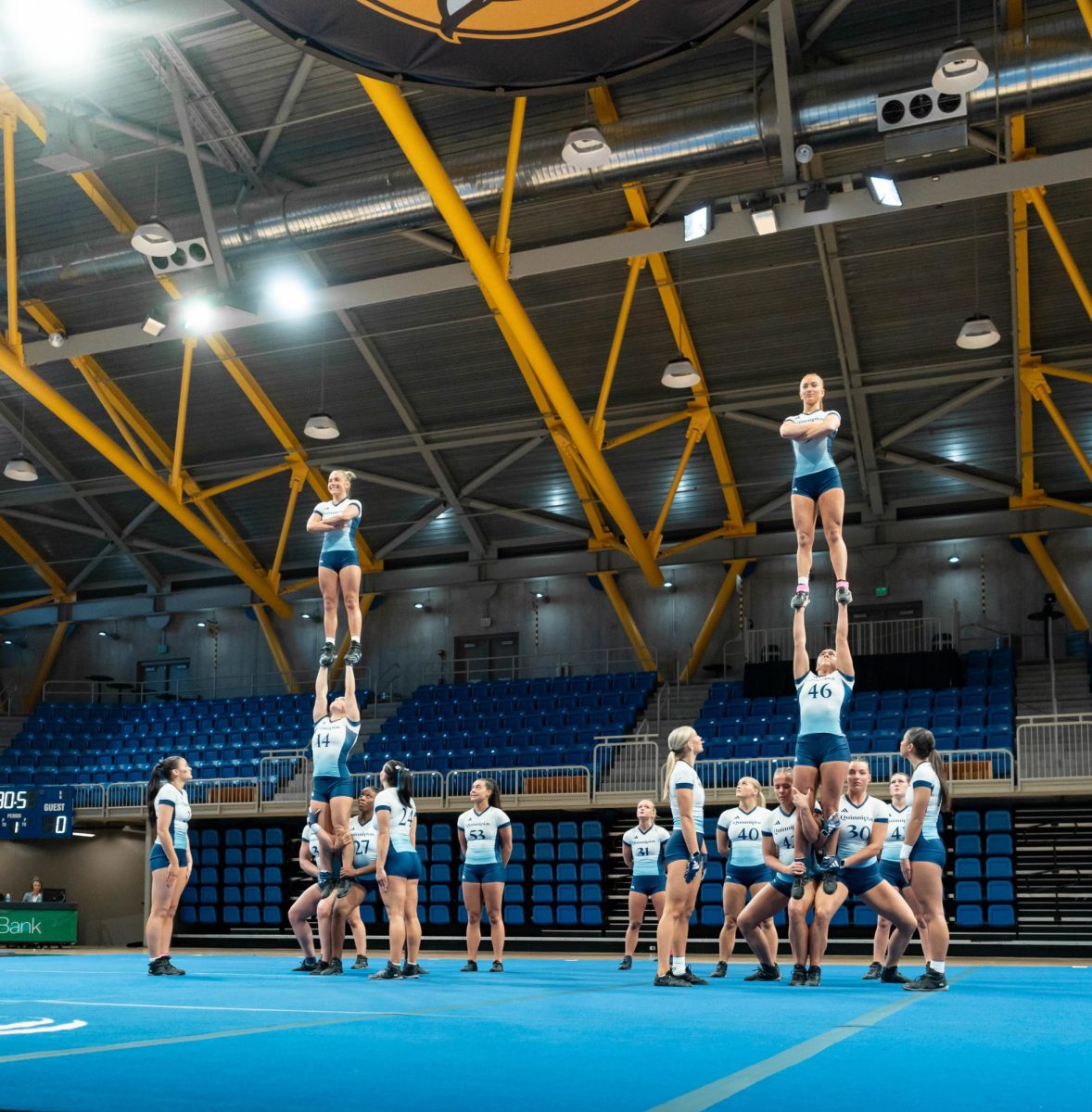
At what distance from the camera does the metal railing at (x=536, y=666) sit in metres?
31.1

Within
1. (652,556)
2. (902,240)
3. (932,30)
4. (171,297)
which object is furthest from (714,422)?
(171,297)

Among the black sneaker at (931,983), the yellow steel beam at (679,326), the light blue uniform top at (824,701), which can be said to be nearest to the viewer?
the light blue uniform top at (824,701)

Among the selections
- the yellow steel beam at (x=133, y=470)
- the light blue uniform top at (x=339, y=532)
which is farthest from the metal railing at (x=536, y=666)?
the light blue uniform top at (x=339, y=532)

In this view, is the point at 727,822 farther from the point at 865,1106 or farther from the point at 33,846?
the point at 33,846

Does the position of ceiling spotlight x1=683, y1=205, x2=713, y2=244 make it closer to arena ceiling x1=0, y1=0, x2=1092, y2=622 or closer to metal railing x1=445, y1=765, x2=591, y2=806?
arena ceiling x1=0, y1=0, x2=1092, y2=622

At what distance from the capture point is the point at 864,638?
2859 cm

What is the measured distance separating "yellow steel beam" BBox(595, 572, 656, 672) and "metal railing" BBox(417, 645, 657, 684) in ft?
1.24

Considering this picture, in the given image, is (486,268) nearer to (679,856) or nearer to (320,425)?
(320,425)

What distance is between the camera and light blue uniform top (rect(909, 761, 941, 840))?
962 centimetres

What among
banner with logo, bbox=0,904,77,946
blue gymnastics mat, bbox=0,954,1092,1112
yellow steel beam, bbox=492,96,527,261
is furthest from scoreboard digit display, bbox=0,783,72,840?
blue gymnastics mat, bbox=0,954,1092,1112

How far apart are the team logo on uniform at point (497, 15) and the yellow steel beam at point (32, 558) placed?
29.0 metres

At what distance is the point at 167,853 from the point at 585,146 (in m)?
10.9

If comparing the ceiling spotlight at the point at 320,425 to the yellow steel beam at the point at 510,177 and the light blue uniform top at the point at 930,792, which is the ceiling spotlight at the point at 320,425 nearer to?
the yellow steel beam at the point at 510,177

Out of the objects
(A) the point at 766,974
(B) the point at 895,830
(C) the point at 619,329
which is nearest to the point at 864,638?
(C) the point at 619,329
